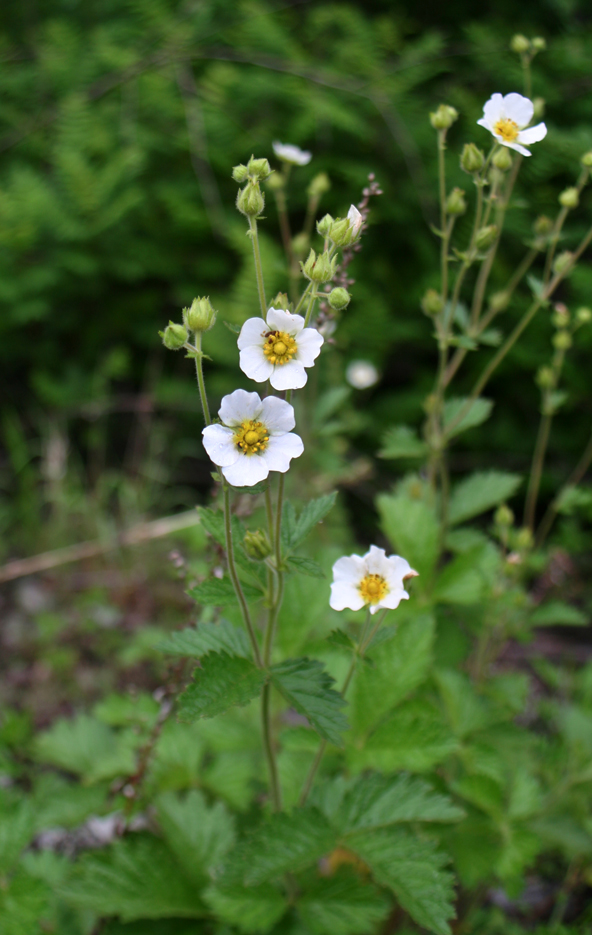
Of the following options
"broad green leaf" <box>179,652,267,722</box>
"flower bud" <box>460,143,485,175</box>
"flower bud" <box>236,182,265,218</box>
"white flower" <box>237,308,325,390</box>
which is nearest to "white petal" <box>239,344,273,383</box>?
"white flower" <box>237,308,325,390</box>

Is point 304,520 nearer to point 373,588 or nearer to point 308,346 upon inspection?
point 373,588

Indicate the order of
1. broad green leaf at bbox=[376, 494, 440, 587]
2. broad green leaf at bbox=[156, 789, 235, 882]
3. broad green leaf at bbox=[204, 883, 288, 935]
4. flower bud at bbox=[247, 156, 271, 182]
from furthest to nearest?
broad green leaf at bbox=[376, 494, 440, 587]
broad green leaf at bbox=[156, 789, 235, 882]
broad green leaf at bbox=[204, 883, 288, 935]
flower bud at bbox=[247, 156, 271, 182]

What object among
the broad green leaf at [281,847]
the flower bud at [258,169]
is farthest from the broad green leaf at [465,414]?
the broad green leaf at [281,847]

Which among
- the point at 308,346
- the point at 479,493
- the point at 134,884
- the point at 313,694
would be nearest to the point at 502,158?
the point at 308,346

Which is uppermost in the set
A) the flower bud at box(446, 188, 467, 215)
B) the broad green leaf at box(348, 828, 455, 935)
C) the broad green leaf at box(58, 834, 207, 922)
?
the flower bud at box(446, 188, 467, 215)

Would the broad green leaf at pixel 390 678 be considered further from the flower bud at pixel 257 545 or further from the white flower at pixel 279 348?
the white flower at pixel 279 348

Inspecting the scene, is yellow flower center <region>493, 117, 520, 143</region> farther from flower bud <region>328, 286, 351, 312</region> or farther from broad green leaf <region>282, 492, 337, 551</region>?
broad green leaf <region>282, 492, 337, 551</region>

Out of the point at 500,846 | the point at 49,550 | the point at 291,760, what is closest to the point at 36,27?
the point at 49,550
